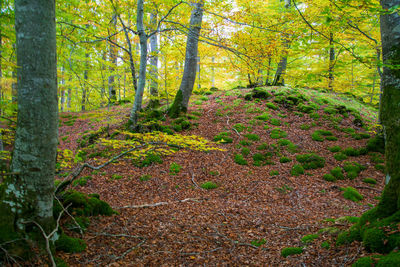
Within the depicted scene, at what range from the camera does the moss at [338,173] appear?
7.16 m

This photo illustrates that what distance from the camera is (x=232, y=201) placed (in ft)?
19.6

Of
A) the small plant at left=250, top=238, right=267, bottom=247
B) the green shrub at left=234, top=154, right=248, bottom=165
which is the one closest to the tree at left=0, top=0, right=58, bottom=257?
the small plant at left=250, top=238, right=267, bottom=247

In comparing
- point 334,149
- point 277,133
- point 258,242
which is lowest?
point 258,242

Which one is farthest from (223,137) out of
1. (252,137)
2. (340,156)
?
(340,156)

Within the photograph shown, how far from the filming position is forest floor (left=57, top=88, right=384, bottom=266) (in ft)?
11.8

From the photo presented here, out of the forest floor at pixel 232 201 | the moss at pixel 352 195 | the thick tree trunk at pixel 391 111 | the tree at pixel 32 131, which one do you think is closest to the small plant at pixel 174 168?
the forest floor at pixel 232 201

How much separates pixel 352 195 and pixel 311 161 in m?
1.88

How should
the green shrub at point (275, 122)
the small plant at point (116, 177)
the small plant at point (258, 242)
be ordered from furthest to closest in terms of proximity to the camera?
the green shrub at point (275, 122), the small plant at point (116, 177), the small plant at point (258, 242)

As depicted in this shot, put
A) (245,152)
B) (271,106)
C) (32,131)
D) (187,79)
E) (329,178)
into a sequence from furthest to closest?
(271,106) → (187,79) → (245,152) → (329,178) → (32,131)

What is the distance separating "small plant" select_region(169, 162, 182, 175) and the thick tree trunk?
5310 mm

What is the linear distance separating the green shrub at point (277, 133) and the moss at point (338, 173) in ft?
7.96

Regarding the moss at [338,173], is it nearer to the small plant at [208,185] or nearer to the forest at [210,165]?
the forest at [210,165]

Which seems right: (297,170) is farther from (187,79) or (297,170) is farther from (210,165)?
(187,79)

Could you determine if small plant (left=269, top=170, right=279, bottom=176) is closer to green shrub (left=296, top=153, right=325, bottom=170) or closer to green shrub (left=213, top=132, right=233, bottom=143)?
green shrub (left=296, top=153, right=325, bottom=170)
